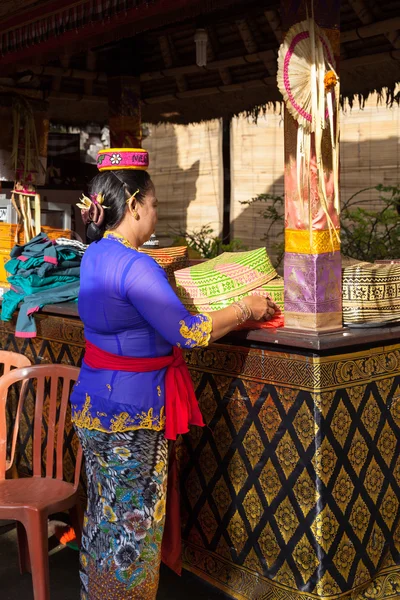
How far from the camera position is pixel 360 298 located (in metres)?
3.18

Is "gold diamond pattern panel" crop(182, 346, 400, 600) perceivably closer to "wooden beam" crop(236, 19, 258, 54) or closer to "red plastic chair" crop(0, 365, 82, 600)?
"red plastic chair" crop(0, 365, 82, 600)

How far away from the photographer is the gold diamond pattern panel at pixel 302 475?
2.97 metres

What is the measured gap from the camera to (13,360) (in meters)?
4.03

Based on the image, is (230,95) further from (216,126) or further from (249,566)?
(249,566)

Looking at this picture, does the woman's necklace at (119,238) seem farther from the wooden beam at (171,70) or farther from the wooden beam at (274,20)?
the wooden beam at (171,70)

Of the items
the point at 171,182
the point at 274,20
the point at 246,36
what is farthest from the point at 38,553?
the point at 171,182

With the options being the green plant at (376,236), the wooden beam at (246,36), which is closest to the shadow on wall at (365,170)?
the green plant at (376,236)

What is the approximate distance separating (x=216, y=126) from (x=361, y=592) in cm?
778

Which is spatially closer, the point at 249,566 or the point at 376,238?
the point at 249,566

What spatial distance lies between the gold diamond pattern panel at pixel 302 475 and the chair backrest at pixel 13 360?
1.07 m

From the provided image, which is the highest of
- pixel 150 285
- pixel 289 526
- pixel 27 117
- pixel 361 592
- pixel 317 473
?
pixel 27 117

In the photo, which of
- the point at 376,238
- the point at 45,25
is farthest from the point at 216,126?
the point at 45,25

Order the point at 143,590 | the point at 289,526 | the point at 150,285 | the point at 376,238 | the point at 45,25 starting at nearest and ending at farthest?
the point at 150,285, the point at 143,590, the point at 289,526, the point at 45,25, the point at 376,238

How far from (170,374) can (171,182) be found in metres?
7.99
